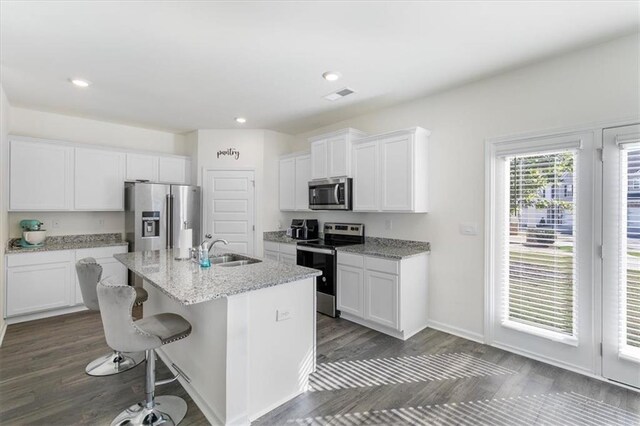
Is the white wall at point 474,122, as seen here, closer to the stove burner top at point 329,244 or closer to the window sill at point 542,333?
the window sill at point 542,333

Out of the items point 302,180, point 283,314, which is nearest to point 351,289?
point 283,314

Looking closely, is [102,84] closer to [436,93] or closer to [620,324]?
[436,93]

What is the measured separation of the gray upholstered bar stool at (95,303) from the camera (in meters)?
2.57

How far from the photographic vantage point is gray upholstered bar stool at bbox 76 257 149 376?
2574mm

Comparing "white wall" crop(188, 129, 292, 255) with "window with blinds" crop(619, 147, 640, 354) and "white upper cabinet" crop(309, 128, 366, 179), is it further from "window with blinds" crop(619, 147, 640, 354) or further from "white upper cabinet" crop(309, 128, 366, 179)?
"window with blinds" crop(619, 147, 640, 354)

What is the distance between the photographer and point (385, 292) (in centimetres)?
340

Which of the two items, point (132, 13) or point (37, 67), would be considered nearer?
point (132, 13)

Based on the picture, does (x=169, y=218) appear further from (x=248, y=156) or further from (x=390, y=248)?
(x=390, y=248)

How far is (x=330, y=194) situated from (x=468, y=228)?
5.85 feet

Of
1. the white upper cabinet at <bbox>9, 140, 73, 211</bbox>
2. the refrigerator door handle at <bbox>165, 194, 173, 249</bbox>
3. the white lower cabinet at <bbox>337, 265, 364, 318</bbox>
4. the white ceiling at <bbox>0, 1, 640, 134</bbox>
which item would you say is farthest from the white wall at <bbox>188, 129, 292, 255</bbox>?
the white lower cabinet at <bbox>337, 265, 364, 318</bbox>

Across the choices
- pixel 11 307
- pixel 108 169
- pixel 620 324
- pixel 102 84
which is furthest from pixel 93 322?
pixel 620 324

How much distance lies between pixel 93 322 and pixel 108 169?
6.97 feet

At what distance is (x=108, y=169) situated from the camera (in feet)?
14.9

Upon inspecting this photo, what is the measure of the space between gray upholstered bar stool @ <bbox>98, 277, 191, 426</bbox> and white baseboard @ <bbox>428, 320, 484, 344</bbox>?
2.71 meters
